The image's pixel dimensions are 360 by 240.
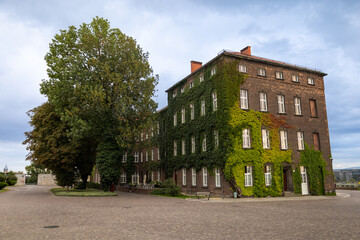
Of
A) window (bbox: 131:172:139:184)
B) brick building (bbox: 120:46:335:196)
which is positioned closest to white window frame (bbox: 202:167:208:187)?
brick building (bbox: 120:46:335:196)

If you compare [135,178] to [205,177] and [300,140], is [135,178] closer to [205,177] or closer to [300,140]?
[205,177]

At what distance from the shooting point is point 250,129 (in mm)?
27500

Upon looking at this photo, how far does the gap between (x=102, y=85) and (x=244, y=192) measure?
652 inches

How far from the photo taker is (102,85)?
2714 centimetres

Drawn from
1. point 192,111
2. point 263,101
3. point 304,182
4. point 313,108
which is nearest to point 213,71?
point 192,111

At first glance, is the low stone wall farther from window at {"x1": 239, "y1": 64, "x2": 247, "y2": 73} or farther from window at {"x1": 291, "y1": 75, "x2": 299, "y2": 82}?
window at {"x1": 291, "y1": 75, "x2": 299, "y2": 82}

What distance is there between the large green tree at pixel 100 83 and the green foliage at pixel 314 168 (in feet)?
55.0

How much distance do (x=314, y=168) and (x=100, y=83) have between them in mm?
23652

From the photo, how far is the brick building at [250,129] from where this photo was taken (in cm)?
2662

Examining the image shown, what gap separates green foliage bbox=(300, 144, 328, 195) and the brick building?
0.42 metres

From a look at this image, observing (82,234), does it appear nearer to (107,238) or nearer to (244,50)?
(107,238)

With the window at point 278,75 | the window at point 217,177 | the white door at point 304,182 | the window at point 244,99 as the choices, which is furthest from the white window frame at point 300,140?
the window at point 217,177

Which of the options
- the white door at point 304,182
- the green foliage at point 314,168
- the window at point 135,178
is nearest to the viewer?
the white door at point 304,182

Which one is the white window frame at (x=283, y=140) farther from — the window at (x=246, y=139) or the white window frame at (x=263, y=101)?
the window at (x=246, y=139)
